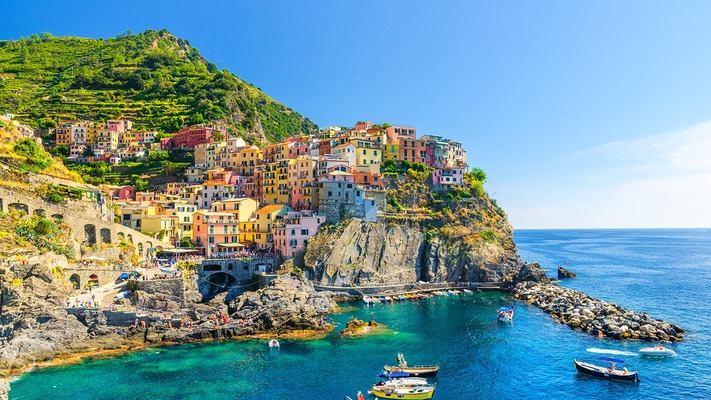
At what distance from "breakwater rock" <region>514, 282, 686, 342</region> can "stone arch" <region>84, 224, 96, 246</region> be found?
57984 millimetres

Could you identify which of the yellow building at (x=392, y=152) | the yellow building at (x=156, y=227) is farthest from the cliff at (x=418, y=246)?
the yellow building at (x=156, y=227)

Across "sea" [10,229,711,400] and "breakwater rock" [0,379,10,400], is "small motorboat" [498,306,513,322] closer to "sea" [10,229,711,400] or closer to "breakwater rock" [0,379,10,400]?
"sea" [10,229,711,400]

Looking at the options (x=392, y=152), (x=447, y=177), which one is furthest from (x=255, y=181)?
(x=447, y=177)

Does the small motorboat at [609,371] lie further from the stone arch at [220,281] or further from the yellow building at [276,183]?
the yellow building at [276,183]

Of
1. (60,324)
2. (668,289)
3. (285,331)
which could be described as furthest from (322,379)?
(668,289)

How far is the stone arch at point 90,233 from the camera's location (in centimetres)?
5925

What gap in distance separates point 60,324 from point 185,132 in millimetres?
68686

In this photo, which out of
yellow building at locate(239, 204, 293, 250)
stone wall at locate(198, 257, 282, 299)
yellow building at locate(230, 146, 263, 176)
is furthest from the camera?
yellow building at locate(230, 146, 263, 176)

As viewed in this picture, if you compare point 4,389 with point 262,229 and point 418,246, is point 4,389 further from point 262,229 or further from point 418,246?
point 418,246

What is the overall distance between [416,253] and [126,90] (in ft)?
337

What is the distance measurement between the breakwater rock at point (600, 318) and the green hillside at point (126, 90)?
84.8 m

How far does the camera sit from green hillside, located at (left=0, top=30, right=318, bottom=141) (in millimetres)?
119250

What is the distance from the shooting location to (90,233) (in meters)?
59.6

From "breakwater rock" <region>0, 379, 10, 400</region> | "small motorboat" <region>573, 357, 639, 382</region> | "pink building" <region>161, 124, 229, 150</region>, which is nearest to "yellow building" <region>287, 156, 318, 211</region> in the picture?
"pink building" <region>161, 124, 229, 150</region>
